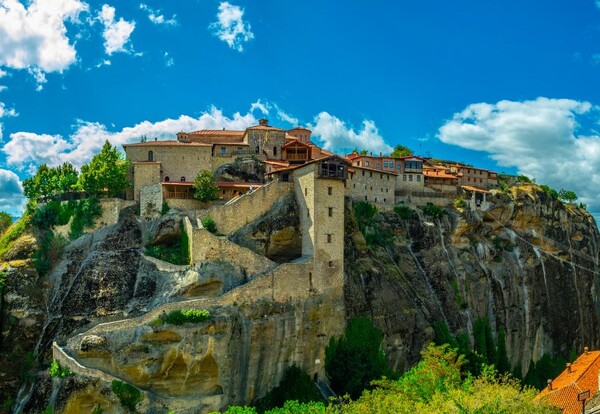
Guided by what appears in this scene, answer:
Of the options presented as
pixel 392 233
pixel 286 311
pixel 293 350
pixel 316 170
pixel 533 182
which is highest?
pixel 533 182

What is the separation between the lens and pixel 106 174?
50.2 m

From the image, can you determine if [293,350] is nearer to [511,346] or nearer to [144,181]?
[144,181]

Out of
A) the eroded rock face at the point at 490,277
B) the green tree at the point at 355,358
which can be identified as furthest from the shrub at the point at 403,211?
the green tree at the point at 355,358

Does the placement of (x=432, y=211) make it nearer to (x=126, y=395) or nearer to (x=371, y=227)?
(x=371, y=227)

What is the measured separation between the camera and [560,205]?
268 ft

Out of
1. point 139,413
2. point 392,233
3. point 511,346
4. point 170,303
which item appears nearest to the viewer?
point 139,413

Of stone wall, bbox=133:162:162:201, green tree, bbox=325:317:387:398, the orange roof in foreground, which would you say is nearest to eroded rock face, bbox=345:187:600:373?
green tree, bbox=325:317:387:398

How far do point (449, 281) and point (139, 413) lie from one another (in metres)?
34.7

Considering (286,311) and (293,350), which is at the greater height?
(286,311)

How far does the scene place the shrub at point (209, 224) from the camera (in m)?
45.5

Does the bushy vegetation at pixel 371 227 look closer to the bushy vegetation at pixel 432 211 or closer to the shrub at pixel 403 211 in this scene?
the shrub at pixel 403 211

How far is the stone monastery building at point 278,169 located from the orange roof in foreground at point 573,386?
823 inches

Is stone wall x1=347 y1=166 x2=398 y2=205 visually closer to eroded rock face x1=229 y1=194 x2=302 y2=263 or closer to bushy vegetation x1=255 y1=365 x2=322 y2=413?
eroded rock face x1=229 y1=194 x2=302 y2=263

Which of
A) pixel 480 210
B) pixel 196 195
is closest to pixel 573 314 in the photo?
pixel 480 210
